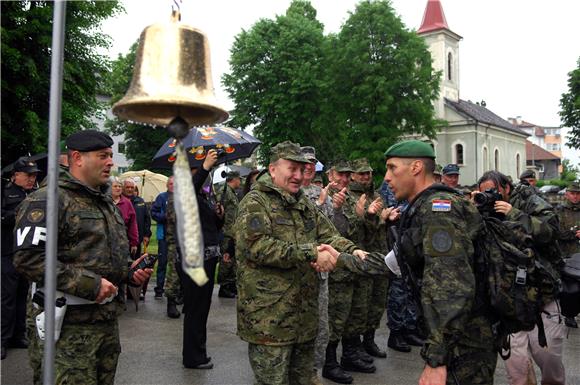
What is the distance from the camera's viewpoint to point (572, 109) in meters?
33.3

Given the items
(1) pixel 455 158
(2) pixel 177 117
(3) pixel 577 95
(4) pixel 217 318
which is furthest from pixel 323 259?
(1) pixel 455 158

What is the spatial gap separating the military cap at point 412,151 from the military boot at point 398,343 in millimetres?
4254

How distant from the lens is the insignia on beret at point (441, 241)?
2.97 metres

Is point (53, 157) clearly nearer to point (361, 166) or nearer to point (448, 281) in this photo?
point (448, 281)

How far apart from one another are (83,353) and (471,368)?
2.29 metres

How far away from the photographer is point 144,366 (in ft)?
20.0

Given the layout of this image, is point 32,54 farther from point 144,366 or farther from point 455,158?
point 455,158

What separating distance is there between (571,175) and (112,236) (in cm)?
7710

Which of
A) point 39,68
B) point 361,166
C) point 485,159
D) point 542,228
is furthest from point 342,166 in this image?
point 485,159

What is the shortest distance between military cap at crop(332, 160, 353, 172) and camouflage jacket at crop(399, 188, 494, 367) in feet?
12.7

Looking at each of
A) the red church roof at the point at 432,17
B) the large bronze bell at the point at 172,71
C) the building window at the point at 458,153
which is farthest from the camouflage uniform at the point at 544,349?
the red church roof at the point at 432,17

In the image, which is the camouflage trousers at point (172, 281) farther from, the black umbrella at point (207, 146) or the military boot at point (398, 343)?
the military boot at point (398, 343)

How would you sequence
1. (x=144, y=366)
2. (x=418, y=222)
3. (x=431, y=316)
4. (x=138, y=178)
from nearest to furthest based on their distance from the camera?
(x=431, y=316)
(x=418, y=222)
(x=144, y=366)
(x=138, y=178)

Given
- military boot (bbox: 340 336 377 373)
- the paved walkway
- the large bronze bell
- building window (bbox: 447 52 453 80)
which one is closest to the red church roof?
building window (bbox: 447 52 453 80)
